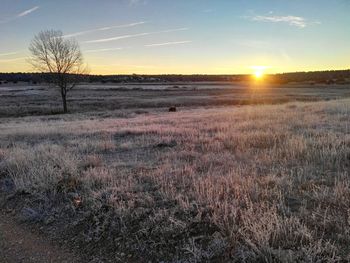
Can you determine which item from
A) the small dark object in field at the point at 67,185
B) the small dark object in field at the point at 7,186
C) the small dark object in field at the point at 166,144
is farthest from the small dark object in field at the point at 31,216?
the small dark object in field at the point at 166,144

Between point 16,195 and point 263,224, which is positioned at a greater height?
point 263,224

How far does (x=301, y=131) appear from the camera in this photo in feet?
42.9

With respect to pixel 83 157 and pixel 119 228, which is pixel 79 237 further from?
pixel 83 157

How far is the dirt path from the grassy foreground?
26 centimetres

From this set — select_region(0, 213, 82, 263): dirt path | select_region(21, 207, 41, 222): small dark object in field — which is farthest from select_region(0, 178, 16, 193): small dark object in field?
select_region(0, 213, 82, 263): dirt path

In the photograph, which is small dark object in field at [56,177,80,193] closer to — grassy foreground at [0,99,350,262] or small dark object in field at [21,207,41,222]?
grassy foreground at [0,99,350,262]

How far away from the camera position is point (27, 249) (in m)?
5.29

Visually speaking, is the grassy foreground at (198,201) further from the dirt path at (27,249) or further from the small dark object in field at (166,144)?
the small dark object in field at (166,144)

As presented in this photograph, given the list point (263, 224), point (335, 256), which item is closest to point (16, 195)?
point (263, 224)

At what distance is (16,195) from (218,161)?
440 centimetres

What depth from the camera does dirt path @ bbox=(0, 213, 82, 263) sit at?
196 inches

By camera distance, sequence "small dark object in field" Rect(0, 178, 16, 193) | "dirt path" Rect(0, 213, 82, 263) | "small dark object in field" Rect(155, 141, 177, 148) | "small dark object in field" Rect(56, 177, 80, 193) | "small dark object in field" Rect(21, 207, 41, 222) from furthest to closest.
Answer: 1. "small dark object in field" Rect(155, 141, 177, 148)
2. "small dark object in field" Rect(0, 178, 16, 193)
3. "small dark object in field" Rect(56, 177, 80, 193)
4. "small dark object in field" Rect(21, 207, 41, 222)
5. "dirt path" Rect(0, 213, 82, 263)

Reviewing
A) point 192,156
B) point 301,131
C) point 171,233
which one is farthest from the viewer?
point 301,131

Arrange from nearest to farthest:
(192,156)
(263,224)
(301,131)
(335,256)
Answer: (335,256) → (263,224) → (192,156) → (301,131)
